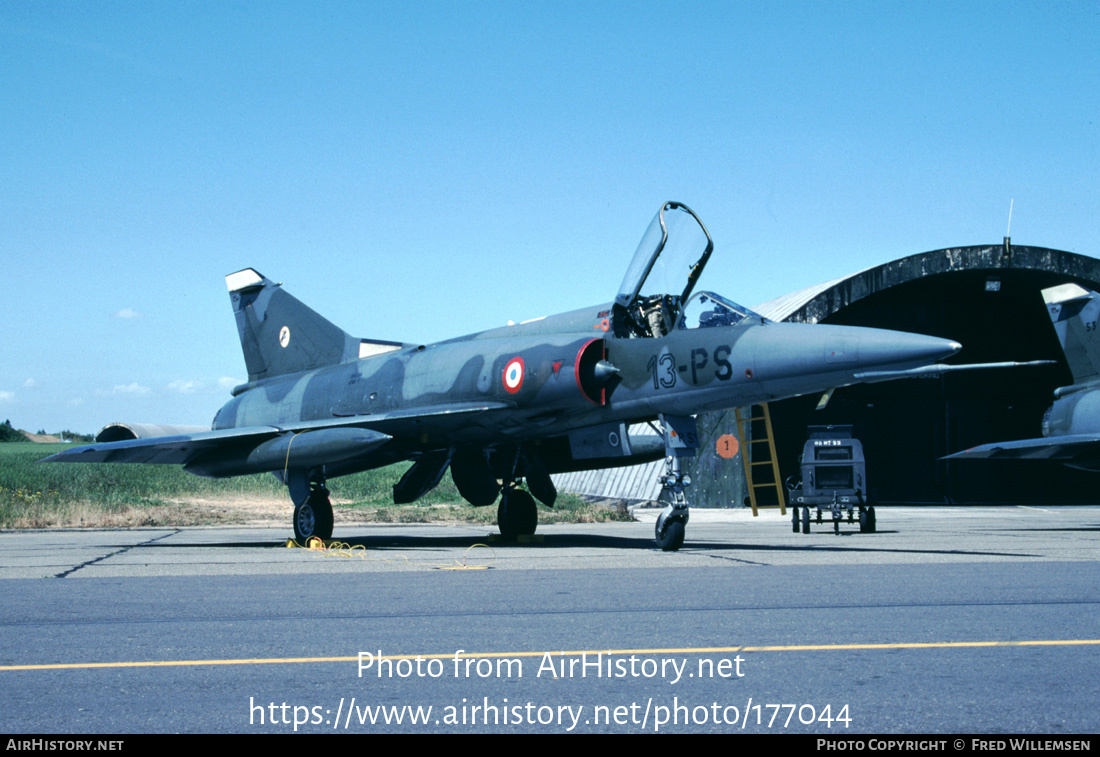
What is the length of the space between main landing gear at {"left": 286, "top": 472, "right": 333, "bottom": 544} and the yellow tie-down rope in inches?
4.4

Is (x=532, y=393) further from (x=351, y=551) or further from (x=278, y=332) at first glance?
(x=278, y=332)

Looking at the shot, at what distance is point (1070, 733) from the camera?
374 cm

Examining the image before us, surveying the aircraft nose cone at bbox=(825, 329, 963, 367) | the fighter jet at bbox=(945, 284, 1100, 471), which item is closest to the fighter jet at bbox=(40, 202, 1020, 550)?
the aircraft nose cone at bbox=(825, 329, 963, 367)

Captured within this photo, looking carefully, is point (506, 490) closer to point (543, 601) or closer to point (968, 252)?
point (543, 601)

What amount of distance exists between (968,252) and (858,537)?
14273 millimetres

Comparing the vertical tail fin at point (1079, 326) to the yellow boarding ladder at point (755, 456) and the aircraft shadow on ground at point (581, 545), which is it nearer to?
the yellow boarding ladder at point (755, 456)

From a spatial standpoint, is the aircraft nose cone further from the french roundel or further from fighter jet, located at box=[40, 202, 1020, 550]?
the french roundel

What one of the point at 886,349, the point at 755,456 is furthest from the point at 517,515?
the point at 755,456

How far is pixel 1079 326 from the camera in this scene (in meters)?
22.3

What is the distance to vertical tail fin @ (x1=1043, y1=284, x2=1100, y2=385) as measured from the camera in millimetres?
21828

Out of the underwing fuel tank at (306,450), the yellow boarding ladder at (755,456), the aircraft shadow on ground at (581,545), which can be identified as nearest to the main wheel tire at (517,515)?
the aircraft shadow on ground at (581,545)
